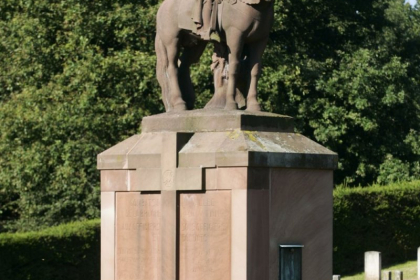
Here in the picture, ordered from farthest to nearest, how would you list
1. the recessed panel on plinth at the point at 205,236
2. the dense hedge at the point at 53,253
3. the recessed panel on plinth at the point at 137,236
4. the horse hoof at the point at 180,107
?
the dense hedge at the point at 53,253 → the horse hoof at the point at 180,107 → the recessed panel on plinth at the point at 137,236 → the recessed panel on plinth at the point at 205,236

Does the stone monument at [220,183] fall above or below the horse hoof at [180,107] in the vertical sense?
below

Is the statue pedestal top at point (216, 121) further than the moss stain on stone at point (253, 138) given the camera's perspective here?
Yes

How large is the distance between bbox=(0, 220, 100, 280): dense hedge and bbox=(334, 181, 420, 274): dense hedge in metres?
7.00

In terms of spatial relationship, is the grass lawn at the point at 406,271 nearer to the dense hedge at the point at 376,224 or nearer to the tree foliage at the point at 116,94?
the dense hedge at the point at 376,224

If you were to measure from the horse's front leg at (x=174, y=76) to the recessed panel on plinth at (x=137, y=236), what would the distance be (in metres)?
1.08

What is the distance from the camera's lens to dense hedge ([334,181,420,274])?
92.7 feet

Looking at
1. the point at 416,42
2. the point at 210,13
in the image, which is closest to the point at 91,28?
the point at 416,42

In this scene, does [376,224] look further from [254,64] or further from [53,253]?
[254,64]

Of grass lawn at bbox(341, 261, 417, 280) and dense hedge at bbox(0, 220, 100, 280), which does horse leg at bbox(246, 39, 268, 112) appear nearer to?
dense hedge at bbox(0, 220, 100, 280)

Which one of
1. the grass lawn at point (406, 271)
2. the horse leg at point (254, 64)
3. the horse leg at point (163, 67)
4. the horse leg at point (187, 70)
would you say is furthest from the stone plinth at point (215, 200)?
the grass lawn at point (406, 271)

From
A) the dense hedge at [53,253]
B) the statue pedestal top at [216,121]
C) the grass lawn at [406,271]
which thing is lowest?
the grass lawn at [406,271]

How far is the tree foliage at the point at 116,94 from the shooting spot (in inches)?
1059

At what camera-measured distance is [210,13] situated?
1185 cm

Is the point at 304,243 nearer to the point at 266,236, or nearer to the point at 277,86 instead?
the point at 266,236
